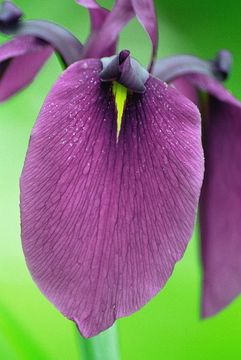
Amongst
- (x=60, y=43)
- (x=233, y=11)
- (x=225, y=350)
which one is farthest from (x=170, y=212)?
(x=233, y=11)

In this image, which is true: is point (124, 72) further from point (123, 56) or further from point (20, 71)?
point (20, 71)

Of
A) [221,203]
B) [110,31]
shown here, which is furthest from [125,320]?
[110,31]

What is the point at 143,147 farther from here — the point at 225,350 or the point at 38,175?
the point at 225,350

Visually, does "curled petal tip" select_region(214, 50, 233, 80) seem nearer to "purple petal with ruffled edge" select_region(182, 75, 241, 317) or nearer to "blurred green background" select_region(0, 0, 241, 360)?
"purple petal with ruffled edge" select_region(182, 75, 241, 317)

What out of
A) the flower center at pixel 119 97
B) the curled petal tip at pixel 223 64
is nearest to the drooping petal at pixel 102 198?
the flower center at pixel 119 97

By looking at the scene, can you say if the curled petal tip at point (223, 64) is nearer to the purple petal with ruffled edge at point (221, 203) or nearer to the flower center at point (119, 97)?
the purple petal with ruffled edge at point (221, 203)

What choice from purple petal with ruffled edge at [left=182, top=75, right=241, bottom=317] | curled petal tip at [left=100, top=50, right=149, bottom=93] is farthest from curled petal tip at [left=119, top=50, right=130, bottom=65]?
purple petal with ruffled edge at [left=182, top=75, right=241, bottom=317]
